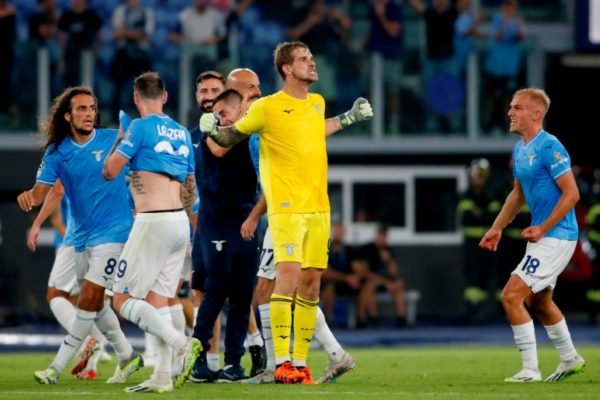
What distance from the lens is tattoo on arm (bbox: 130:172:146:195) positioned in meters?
11.9

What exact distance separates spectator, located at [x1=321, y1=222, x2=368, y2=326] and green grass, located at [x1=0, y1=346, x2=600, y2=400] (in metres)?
6.98

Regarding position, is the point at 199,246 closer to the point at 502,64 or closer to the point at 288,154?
the point at 288,154

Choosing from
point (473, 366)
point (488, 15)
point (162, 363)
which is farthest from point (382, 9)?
point (162, 363)

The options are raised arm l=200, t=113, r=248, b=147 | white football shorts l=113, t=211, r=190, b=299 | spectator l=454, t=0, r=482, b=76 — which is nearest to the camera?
white football shorts l=113, t=211, r=190, b=299

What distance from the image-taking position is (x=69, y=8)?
25250 millimetres

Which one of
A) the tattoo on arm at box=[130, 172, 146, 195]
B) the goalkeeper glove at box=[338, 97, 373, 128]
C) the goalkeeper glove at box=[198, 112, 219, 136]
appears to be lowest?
the tattoo on arm at box=[130, 172, 146, 195]

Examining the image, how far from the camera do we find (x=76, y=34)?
25484 millimetres

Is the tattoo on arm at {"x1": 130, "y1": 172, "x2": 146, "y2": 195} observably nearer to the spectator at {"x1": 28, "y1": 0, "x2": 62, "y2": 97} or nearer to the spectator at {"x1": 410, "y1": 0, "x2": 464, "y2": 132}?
the spectator at {"x1": 28, "y1": 0, "x2": 62, "y2": 97}

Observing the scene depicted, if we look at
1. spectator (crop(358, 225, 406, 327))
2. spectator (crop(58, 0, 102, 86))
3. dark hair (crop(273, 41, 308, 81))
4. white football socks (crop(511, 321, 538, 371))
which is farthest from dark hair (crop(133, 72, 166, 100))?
spectator (crop(358, 225, 406, 327))

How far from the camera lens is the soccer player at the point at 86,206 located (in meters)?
13.0

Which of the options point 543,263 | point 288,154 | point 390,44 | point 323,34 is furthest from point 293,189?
point 390,44

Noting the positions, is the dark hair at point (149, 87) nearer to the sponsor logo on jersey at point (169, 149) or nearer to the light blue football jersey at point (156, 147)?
the light blue football jersey at point (156, 147)

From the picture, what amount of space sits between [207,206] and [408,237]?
1466cm

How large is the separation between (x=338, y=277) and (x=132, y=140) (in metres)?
13.7
